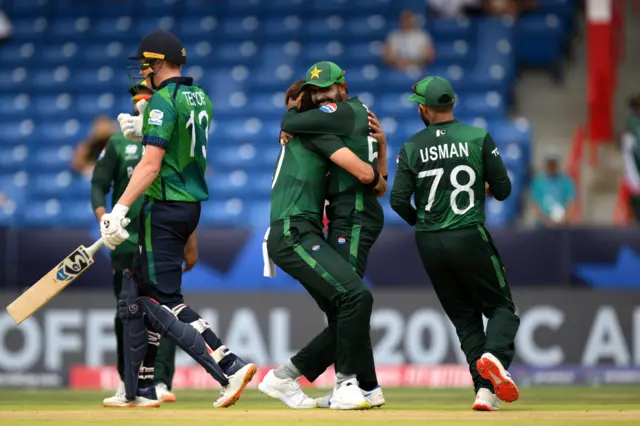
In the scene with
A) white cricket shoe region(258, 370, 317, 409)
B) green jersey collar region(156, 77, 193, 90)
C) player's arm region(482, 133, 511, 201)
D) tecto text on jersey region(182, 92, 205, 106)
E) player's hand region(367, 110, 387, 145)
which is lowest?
white cricket shoe region(258, 370, 317, 409)

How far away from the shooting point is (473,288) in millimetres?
8133

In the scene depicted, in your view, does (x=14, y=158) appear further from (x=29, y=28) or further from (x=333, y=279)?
(x=333, y=279)

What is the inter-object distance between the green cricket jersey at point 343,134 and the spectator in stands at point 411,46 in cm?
936

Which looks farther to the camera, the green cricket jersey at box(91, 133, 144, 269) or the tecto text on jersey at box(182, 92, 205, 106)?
the green cricket jersey at box(91, 133, 144, 269)

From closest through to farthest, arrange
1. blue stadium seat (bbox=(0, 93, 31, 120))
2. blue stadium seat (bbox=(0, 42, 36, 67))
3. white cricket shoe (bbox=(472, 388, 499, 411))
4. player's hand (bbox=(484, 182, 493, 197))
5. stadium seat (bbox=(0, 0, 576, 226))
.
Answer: white cricket shoe (bbox=(472, 388, 499, 411)) < player's hand (bbox=(484, 182, 493, 197)) < stadium seat (bbox=(0, 0, 576, 226)) < blue stadium seat (bbox=(0, 93, 31, 120)) < blue stadium seat (bbox=(0, 42, 36, 67))

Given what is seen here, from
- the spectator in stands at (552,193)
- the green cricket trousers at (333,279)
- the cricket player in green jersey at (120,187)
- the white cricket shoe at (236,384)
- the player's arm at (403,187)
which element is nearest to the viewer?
the green cricket trousers at (333,279)

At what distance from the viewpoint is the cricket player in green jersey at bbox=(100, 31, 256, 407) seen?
25.3ft

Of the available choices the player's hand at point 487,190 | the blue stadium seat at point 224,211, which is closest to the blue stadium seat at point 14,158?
the blue stadium seat at point 224,211

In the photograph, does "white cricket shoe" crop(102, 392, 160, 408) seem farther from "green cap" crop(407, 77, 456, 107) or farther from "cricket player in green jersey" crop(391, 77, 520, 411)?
"green cap" crop(407, 77, 456, 107)

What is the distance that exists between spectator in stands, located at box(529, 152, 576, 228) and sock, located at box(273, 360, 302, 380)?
23.5 ft

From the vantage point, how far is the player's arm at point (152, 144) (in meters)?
7.70

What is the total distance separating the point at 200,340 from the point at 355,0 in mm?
11311

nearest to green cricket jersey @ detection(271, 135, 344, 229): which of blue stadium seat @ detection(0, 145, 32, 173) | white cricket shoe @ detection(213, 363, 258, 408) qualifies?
white cricket shoe @ detection(213, 363, 258, 408)

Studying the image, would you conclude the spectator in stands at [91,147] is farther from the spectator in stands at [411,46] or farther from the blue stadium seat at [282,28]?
the spectator in stands at [411,46]
